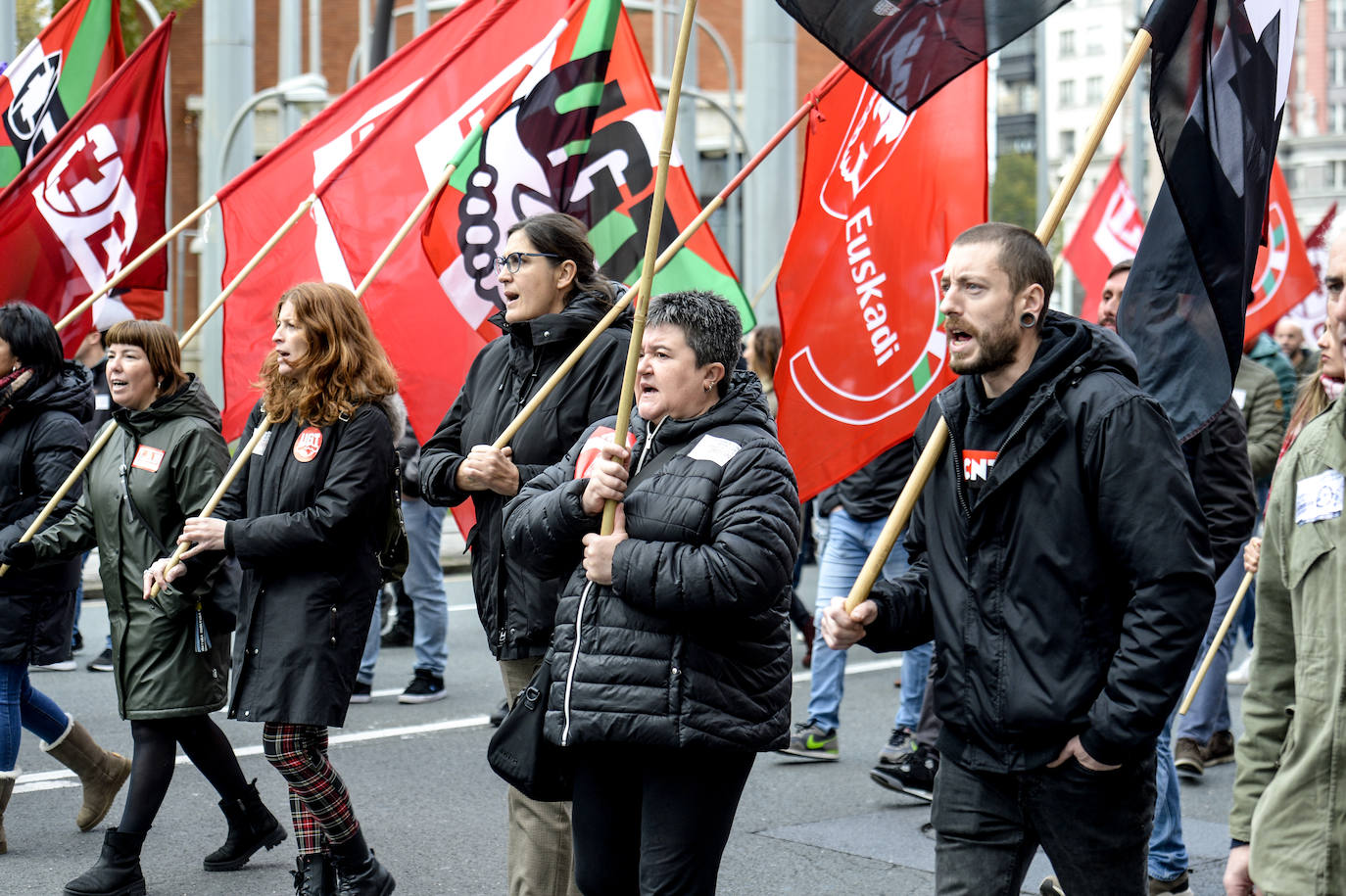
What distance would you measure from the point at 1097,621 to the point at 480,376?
2366 millimetres

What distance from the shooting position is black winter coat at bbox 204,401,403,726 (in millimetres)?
4797

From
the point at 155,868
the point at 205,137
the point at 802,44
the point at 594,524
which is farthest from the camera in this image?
the point at 802,44

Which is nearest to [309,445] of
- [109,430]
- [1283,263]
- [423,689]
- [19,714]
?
[109,430]

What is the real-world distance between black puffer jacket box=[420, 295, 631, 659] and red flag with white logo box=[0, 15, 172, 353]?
287 cm

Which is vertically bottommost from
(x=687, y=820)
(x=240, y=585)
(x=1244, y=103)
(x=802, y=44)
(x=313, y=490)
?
(x=687, y=820)

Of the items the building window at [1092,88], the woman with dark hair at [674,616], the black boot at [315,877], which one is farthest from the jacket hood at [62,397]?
the building window at [1092,88]

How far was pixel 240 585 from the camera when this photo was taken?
515 centimetres

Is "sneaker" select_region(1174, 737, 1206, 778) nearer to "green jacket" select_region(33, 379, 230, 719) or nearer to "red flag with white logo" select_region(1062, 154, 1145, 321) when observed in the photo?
"green jacket" select_region(33, 379, 230, 719)

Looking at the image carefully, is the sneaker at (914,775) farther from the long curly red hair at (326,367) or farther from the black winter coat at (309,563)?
the long curly red hair at (326,367)

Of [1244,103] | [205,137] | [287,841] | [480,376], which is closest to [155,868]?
[287,841]

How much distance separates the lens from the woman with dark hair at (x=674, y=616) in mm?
3547

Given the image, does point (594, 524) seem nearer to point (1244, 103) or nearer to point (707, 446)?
point (707, 446)

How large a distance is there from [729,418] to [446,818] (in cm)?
297

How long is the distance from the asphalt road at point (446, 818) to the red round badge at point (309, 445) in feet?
4.72
